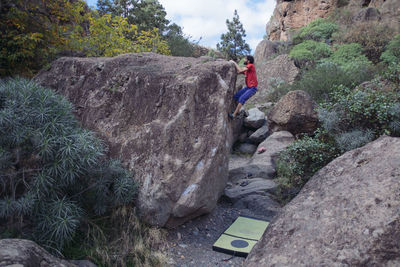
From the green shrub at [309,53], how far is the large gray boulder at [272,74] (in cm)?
30

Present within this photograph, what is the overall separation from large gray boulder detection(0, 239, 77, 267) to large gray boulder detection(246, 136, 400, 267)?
1694mm

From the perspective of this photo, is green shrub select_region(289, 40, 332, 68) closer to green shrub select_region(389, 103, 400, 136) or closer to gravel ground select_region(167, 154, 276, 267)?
green shrub select_region(389, 103, 400, 136)

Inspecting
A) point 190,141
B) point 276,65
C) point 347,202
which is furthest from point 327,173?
point 276,65

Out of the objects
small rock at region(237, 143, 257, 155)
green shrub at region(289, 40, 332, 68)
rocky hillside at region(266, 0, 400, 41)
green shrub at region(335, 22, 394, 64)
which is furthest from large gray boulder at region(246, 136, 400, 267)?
rocky hillside at region(266, 0, 400, 41)

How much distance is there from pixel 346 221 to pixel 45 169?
3.03 meters

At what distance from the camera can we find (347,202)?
111 inches

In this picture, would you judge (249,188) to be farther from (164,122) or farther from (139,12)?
(139,12)

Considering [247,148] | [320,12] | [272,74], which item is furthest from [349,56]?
[320,12]

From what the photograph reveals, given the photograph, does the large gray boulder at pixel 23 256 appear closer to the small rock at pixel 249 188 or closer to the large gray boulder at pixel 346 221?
the large gray boulder at pixel 346 221

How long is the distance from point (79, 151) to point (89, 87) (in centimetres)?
208

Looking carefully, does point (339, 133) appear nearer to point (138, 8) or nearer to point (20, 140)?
point (20, 140)

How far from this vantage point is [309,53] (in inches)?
579

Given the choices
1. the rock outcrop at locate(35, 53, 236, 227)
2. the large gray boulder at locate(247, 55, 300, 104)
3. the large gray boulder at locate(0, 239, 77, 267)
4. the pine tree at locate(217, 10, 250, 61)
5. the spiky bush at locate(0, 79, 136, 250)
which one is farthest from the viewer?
Answer: the pine tree at locate(217, 10, 250, 61)

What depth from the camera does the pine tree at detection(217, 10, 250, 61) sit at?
29.2 m
